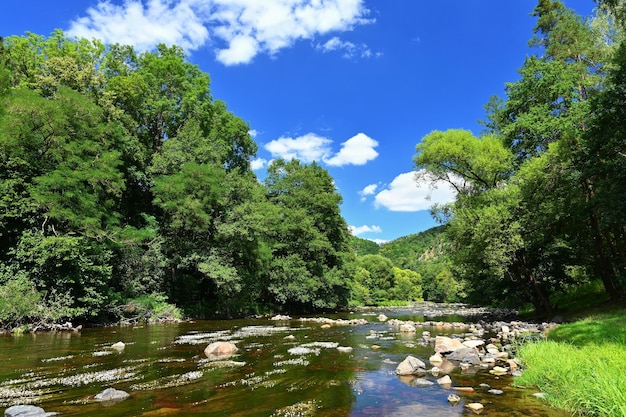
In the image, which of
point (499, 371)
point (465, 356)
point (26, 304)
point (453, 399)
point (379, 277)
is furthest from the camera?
point (379, 277)

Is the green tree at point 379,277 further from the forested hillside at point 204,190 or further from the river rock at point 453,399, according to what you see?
the river rock at point 453,399

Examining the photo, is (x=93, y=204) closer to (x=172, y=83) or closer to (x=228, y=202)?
(x=228, y=202)

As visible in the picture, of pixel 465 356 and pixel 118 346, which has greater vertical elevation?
pixel 118 346

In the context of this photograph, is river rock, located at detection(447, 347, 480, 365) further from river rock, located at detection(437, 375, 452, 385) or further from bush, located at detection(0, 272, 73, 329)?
bush, located at detection(0, 272, 73, 329)

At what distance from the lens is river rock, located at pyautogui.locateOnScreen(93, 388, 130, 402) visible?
739 cm

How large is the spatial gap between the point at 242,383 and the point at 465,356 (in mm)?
7129

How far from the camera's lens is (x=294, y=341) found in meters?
16.5

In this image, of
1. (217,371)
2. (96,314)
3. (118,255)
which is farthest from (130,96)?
(217,371)

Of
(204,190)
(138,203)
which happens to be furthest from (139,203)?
(204,190)

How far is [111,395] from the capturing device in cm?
752

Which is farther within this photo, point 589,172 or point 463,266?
point 463,266

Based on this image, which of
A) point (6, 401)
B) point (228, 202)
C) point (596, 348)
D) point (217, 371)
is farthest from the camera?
point (228, 202)

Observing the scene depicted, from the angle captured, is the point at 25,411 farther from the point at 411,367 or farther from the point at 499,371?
the point at 499,371

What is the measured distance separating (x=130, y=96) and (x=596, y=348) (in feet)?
122
